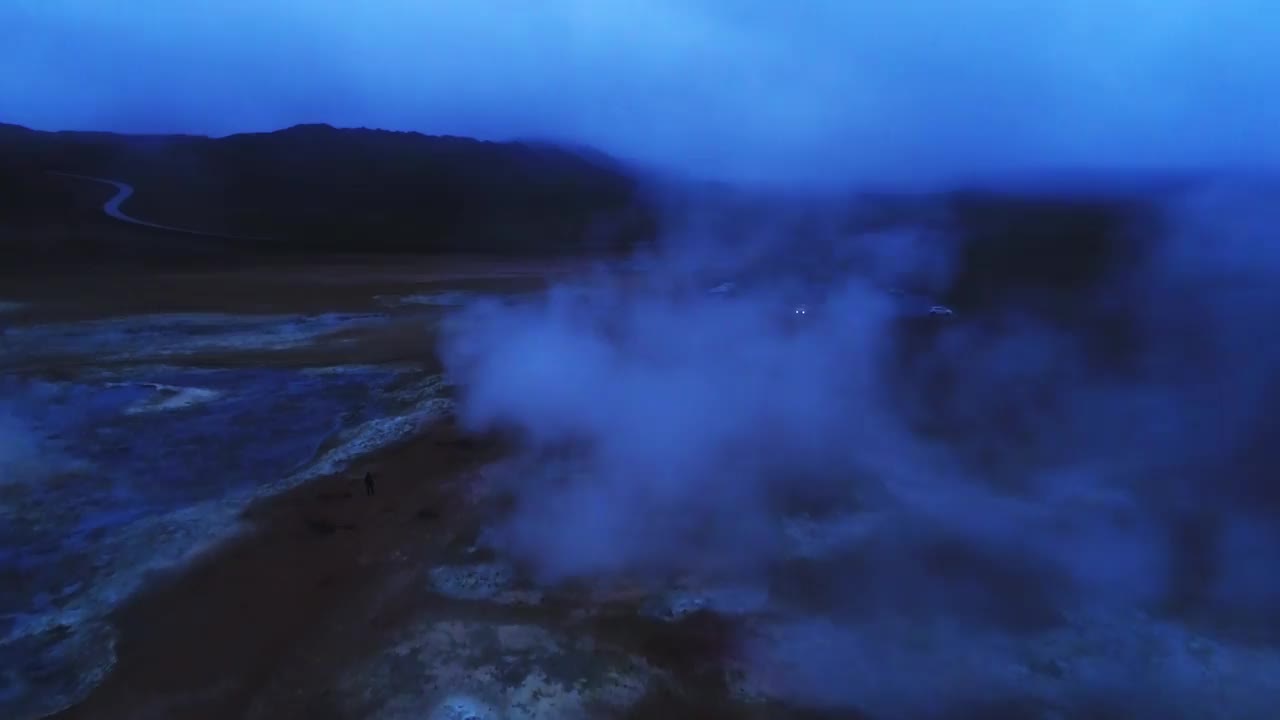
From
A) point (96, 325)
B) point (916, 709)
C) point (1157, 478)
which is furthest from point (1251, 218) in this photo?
point (96, 325)

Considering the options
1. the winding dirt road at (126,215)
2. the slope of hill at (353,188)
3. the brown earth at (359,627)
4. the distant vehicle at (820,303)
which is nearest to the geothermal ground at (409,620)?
the brown earth at (359,627)

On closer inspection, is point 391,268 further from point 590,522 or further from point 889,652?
point 889,652

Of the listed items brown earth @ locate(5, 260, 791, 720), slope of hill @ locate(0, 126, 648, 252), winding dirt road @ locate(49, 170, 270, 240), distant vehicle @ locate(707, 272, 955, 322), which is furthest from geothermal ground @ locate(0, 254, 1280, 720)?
winding dirt road @ locate(49, 170, 270, 240)

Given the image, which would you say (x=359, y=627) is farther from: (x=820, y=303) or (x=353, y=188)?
(x=353, y=188)

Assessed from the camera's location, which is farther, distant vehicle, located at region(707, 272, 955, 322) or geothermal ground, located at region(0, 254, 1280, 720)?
distant vehicle, located at region(707, 272, 955, 322)

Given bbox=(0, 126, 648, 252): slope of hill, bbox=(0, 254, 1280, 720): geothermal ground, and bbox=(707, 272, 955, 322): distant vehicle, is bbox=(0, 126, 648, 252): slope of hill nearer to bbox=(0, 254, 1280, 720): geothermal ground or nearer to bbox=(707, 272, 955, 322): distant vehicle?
bbox=(707, 272, 955, 322): distant vehicle

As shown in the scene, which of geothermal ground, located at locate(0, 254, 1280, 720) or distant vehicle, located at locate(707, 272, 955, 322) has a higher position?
distant vehicle, located at locate(707, 272, 955, 322)

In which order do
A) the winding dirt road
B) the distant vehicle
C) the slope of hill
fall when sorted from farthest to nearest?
the slope of hill
the winding dirt road
the distant vehicle

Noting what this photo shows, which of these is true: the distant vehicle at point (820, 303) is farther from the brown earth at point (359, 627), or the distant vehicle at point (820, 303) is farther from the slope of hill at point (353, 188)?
the slope of hill at point (353, 188)

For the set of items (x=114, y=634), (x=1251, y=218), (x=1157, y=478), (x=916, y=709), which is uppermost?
(x=1251, y=218)
